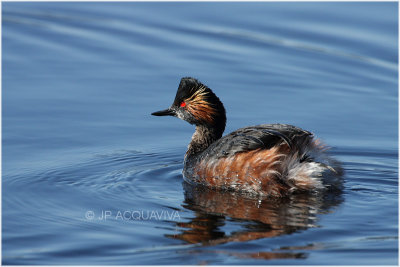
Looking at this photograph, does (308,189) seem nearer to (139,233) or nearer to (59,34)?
(139,233)

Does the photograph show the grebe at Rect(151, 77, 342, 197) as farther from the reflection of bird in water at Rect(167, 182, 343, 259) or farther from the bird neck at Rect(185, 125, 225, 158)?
the bird neck at Rect(185, 125, 225, 158)

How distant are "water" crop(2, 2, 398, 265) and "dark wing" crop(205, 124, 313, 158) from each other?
544 millimetres

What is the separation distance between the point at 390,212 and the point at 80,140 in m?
4.30

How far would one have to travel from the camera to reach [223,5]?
15891mm

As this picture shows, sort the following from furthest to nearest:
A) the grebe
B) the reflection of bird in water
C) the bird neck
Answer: the bird neck → the grebe → the reflection of bird in water

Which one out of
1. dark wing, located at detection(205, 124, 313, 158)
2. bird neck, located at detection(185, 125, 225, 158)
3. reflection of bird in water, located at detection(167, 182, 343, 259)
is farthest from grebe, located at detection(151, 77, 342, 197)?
bird neck, located at detection(185, 125, 225, 158)

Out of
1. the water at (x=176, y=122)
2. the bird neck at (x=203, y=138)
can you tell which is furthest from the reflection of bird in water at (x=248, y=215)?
the bird neck at (x=203, y=138)

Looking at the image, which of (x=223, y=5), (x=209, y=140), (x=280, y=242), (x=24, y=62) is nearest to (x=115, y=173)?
(x=209, y=140)

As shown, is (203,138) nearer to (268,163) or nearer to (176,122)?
(268,163)

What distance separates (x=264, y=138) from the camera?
8.41 meters

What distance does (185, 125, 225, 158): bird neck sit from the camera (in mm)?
9617

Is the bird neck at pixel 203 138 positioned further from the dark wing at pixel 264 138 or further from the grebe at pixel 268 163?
the dark wing at pixel 264 138

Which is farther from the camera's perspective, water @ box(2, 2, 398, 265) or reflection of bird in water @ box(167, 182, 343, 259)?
reflection of bird in water @ box(167, 182, 343, 259)

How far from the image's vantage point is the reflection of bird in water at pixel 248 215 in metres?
7.15
